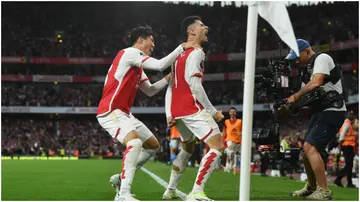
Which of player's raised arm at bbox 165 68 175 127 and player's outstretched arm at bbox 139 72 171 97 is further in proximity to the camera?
player's outstretched arm at bbox 139 72 171 97

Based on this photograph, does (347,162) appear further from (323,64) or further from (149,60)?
(149,60)

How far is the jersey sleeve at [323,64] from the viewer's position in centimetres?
698

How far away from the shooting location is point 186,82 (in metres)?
6.46

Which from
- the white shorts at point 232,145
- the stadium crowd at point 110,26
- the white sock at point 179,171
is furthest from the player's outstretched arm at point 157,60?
the stadium crowd at point 110,26

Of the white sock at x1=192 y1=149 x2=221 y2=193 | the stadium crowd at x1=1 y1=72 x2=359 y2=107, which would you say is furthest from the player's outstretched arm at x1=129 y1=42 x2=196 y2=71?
the stadium crowd at x1=1 y1=72 x2=359 y2=107

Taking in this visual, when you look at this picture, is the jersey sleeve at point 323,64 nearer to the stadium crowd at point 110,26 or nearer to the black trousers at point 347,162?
the black trousers at point 347,162

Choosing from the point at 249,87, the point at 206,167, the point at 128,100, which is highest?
the point at 249,87

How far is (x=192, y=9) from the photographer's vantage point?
2247 inches

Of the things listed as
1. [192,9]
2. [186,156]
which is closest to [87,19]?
[192,9]

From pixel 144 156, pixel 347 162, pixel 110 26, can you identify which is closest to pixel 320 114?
pixel 144 156

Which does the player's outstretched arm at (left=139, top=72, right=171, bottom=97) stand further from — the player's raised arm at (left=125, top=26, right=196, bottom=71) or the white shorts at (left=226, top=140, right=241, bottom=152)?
the white shorts at (left=226, top=140, right=241, bottom=152)

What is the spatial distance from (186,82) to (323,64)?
73.3 inches

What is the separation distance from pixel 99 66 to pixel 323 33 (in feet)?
73.5

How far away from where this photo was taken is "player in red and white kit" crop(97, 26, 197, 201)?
5957 millimetres
